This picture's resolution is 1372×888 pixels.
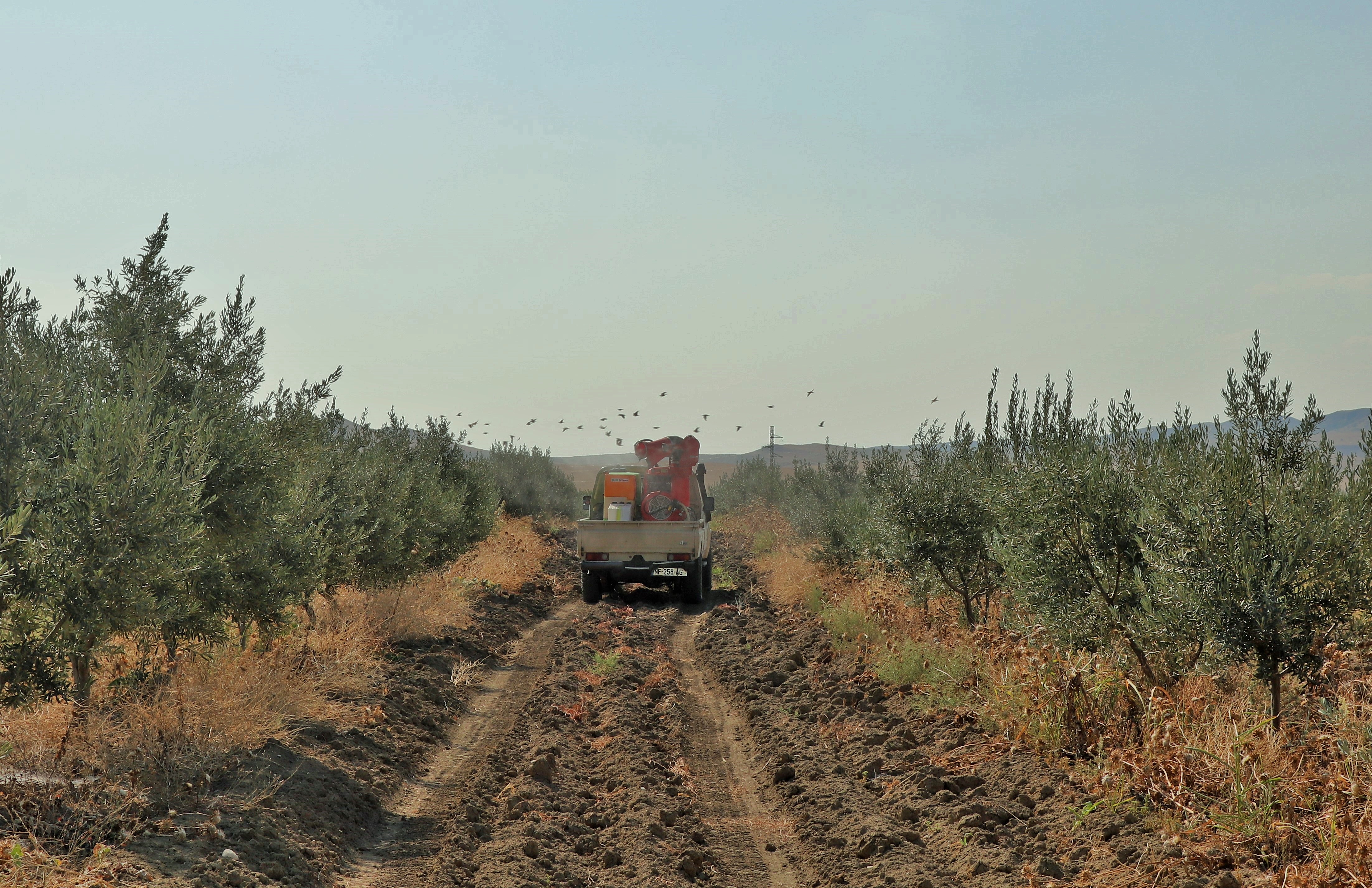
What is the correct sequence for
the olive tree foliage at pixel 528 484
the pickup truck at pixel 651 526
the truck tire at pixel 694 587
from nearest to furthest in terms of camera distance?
the pickup truck at pixel 651 526
the truck tire at pixel 694 587
the olive tree foliage at pixel 528 484

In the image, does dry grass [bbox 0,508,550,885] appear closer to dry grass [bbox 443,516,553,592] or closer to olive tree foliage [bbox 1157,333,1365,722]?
olive tree foliage [bbox 1157,333,1365,722]

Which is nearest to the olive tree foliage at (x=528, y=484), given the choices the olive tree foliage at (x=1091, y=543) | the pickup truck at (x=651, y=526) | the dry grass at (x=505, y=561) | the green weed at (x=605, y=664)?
the dry grass at (x=505, y=561)

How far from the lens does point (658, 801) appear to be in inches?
283

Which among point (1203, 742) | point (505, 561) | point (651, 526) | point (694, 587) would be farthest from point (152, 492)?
point (505, 561)

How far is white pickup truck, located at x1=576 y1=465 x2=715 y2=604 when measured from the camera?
18531mm

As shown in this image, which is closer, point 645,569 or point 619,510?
point 645,569

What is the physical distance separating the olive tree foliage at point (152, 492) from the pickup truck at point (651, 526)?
654cm

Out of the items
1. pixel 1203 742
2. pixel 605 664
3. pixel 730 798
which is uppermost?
pixel 1203 742

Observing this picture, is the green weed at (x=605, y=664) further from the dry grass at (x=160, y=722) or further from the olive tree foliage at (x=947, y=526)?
the olive tree foliage at (x=947, y=526)

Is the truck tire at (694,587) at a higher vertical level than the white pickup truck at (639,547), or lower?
lower

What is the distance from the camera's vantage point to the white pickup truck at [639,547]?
18.5 metres

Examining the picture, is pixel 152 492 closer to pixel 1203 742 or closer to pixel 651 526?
pixel 1203 742

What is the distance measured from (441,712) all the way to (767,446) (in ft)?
205

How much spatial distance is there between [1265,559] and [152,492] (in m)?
7.10
